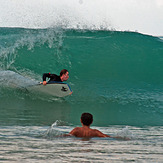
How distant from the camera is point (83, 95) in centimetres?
880

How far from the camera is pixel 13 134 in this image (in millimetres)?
4270

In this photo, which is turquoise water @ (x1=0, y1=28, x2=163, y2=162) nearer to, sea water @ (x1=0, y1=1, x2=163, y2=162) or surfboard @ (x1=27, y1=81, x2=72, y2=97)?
sea water @ (x1=0, y1=1, x2=163, y2=162)

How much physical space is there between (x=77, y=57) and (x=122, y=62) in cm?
170

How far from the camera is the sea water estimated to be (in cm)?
353

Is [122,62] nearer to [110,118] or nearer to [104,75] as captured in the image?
[104,75]

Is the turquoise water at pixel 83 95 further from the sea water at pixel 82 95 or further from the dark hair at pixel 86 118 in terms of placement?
the dark hair at pixel 86 118

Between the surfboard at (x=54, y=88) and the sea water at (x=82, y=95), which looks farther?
the surfboard at (x=54, y=88)

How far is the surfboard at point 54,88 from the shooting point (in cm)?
765

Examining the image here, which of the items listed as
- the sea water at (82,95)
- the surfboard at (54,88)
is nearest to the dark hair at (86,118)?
the sea water at (82,95)

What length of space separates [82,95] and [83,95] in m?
0.03

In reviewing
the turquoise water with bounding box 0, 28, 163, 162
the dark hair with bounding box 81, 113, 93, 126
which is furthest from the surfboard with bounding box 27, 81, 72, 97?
the dark hair with bounding box 81, 113, 93, 126

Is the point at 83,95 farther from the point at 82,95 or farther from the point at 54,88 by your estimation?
the point at 54,88

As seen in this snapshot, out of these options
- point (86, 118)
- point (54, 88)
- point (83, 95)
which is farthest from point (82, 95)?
point (86, 118)

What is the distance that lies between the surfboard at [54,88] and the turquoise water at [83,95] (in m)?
0.20
